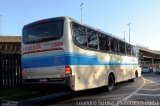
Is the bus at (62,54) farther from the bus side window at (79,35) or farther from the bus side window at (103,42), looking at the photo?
the bus side window at (103,42)

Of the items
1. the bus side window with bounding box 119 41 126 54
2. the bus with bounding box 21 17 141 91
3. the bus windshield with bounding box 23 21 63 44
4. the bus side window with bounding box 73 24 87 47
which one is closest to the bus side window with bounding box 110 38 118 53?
the bus side window with bounding box 119 41 126 54

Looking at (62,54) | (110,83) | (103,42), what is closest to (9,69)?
(103,42)

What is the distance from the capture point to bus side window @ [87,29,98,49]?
1457 cm

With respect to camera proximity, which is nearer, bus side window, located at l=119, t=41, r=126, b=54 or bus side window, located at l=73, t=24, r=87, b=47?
bus side window, located at l=73, t=24, r=87, b=47

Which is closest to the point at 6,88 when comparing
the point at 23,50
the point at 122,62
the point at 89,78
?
the point at 23,50

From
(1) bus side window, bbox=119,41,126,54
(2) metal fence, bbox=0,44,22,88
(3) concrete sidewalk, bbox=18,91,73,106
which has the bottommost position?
(3) concrete sidewalk, bbox=18,91,73,106

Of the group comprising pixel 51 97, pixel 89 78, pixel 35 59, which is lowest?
pixel 51 97

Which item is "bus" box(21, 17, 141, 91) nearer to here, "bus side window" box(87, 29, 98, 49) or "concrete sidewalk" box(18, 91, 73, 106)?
"bus side window" box(87, 29, 98, 49)

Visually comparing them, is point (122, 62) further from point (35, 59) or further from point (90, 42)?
point (35, 59)

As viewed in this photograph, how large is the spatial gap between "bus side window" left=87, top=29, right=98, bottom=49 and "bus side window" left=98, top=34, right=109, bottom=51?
636mm

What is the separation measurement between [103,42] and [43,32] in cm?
434

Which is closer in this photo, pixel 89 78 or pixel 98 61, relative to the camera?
pixel 89 78

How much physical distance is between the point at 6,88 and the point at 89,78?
17.6 feet

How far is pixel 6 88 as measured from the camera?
56.2 feet
